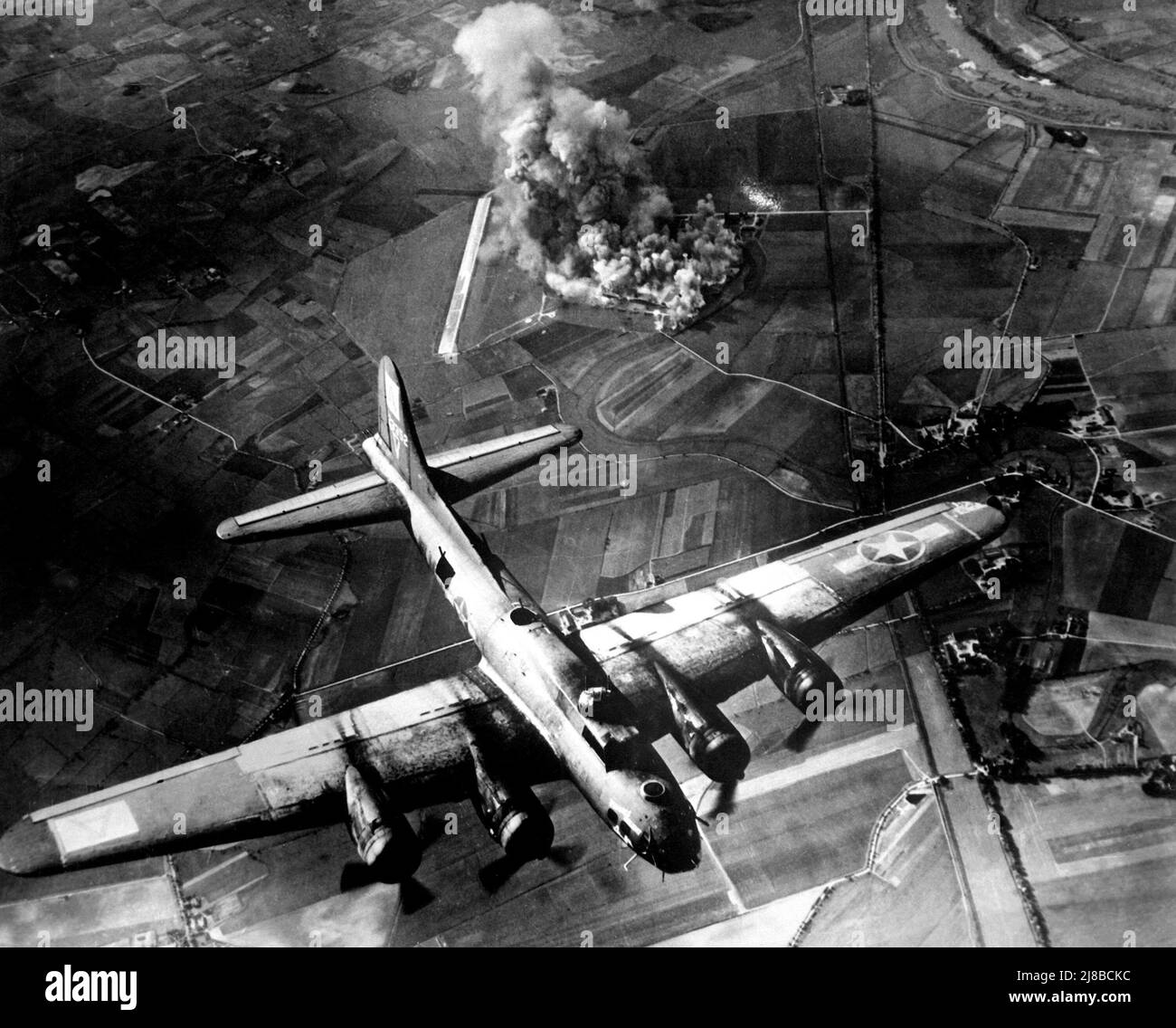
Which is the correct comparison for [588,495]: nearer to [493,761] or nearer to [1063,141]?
[493,761]

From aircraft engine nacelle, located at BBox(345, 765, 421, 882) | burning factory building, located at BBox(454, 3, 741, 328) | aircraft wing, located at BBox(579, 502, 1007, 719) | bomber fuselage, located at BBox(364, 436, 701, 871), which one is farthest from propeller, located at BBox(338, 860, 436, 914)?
burning factory building, located at BBox(454, 3, 741, 328)

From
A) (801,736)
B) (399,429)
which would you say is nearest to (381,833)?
(801,736)

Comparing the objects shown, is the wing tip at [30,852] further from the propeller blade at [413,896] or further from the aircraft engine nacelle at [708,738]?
the aircraft engine nacelle at [708,738]

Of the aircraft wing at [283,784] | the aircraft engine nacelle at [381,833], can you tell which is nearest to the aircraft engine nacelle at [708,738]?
the aircraft wing at [283,784]

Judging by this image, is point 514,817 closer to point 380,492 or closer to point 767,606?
point 767,606

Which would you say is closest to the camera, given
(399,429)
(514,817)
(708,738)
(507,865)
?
(514,817)

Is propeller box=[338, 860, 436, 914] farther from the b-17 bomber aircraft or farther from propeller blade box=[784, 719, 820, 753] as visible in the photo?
propeller blade box=[784, 719, 820, 753]
